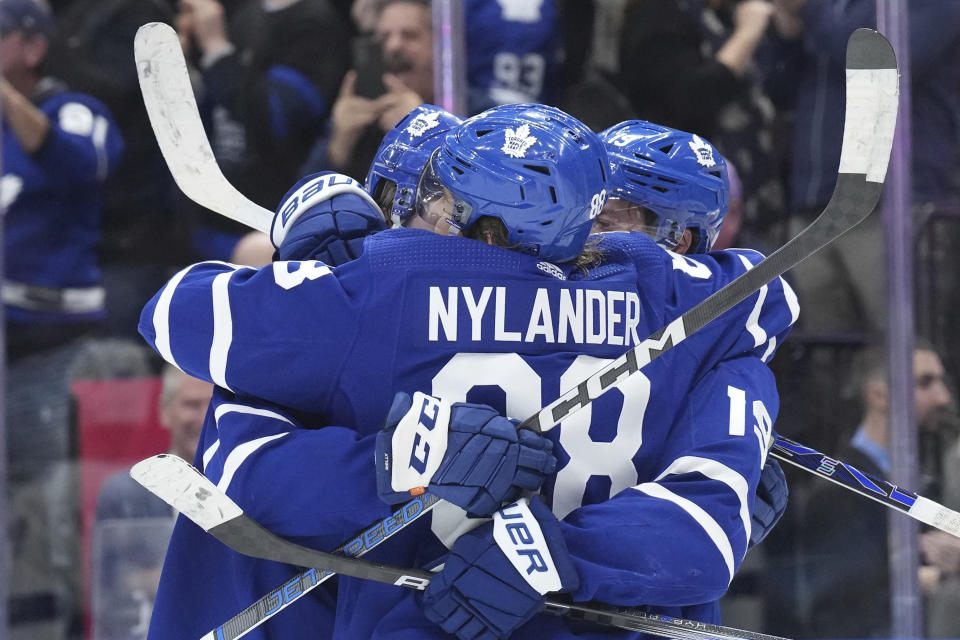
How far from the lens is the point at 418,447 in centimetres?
134

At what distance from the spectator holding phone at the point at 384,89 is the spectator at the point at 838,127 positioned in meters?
1.07

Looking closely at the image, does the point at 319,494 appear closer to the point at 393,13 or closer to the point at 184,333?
the point at 184,333

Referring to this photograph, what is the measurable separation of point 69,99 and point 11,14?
0.28 metres

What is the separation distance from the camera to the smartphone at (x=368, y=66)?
12.0ft

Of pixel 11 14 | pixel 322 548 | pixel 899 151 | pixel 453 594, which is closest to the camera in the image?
pixel 453 594

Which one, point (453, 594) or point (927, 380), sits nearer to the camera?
point (453, 594)

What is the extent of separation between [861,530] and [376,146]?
184cm

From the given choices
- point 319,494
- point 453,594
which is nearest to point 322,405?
point 319,494

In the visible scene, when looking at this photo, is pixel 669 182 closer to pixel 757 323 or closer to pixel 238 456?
pixel 757 323

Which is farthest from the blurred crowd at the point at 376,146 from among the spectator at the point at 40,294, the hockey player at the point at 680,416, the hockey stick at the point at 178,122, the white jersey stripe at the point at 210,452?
the white jersey stripe at the point at 210,452

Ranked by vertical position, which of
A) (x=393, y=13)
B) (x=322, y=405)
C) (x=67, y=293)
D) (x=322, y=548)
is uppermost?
(x=393, y=13)

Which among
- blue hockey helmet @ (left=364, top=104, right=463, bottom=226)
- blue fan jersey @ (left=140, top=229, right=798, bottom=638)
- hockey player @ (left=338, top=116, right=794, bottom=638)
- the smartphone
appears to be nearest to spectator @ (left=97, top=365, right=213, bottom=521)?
the smartphone

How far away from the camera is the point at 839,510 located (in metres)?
3.76

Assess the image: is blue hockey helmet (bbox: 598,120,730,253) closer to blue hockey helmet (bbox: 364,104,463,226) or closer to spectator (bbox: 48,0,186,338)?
blue hockey helmet (bbox: 364,104,463,226)
